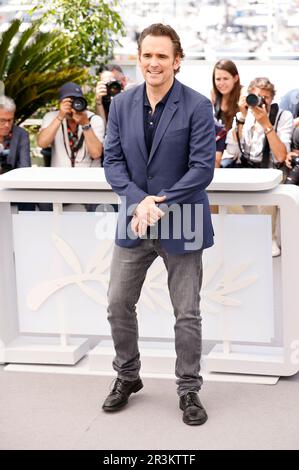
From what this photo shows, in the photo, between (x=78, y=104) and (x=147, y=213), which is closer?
(x=147, y=213)

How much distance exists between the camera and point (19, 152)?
6.75 metres

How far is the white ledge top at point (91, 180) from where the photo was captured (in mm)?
4535

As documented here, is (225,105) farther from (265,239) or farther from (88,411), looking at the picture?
(88,411)

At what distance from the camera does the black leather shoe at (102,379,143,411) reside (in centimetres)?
431

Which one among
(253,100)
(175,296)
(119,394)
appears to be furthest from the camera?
(253,100)

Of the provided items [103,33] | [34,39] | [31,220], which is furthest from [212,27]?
[31,220]

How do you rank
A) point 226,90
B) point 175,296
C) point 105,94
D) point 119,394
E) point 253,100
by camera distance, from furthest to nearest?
point 105,94 < point 226,90 < point 253,100 < point 119,394 < point 175,296

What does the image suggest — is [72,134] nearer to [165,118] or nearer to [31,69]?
[31,69]

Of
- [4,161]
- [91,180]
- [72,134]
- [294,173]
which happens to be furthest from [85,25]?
[91,180]

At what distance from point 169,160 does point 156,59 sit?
0.43 metres

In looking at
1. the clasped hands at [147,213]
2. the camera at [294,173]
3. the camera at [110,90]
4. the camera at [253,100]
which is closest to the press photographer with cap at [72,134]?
the camera at [110,90]

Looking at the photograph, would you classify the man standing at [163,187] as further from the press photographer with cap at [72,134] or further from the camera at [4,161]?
the press photographer with cap at [72,134]

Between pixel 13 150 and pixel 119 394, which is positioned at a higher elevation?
pixel 13 150

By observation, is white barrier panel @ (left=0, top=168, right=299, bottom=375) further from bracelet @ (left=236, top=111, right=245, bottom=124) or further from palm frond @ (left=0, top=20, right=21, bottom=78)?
palm frond @ (left=0, top=20, right=21, bottom=78)
